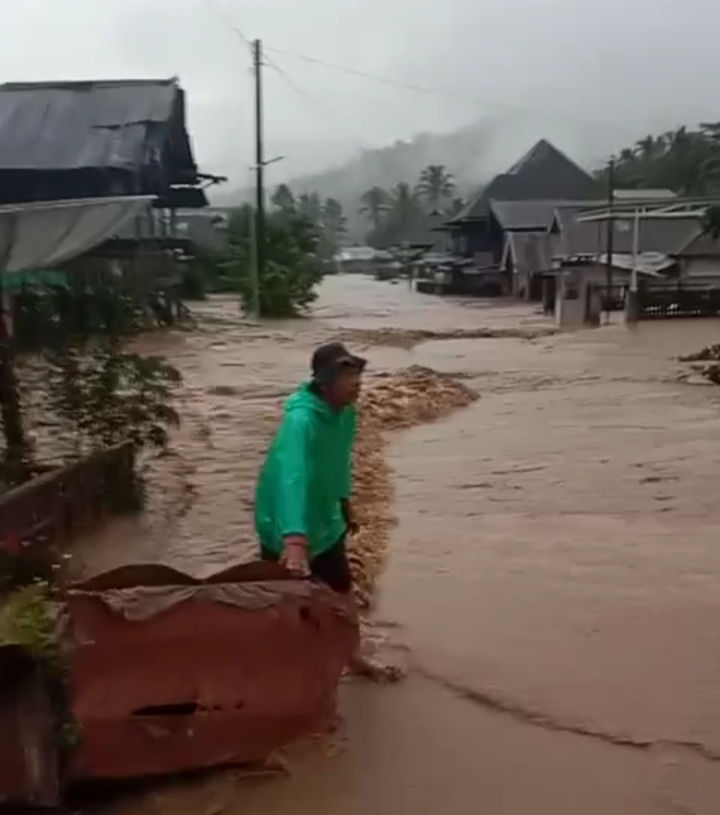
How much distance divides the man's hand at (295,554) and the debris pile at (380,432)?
2.00 metres

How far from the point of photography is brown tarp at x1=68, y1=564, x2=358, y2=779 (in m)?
3.79

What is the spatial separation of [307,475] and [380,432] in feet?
28.1

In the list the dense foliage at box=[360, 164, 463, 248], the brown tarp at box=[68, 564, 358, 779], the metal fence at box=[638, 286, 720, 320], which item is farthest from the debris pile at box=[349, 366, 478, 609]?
the dense foliage at box=[360, 164, 463, 248]

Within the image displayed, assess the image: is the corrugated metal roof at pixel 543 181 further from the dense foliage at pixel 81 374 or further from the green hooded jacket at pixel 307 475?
the green hooded jacket at pixel 307 475

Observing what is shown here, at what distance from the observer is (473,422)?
14008mm

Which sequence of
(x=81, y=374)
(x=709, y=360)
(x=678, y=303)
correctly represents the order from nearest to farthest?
1. (x=81, y=374)
2. (x=709, y=360)
3. (x=678, y=303)

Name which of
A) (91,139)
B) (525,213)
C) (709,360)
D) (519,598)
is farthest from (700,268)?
(519,598)

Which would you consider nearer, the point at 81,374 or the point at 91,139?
the point at 81,374

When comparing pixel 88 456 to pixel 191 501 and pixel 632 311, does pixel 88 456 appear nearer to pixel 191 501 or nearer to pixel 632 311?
pixel 191 501

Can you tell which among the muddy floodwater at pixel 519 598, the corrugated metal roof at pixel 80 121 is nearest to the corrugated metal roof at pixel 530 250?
the corrugated metal roof at pixel 80 121

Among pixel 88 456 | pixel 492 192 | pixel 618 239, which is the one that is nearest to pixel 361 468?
pixel 88 456

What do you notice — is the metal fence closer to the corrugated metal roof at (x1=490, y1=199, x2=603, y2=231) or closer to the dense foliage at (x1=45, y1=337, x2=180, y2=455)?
the corrugated metal roof at (x1=490, y1=199, x2=603, y2=231)

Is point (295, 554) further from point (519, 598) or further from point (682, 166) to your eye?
point (682, 166)

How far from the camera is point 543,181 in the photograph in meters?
67.2
